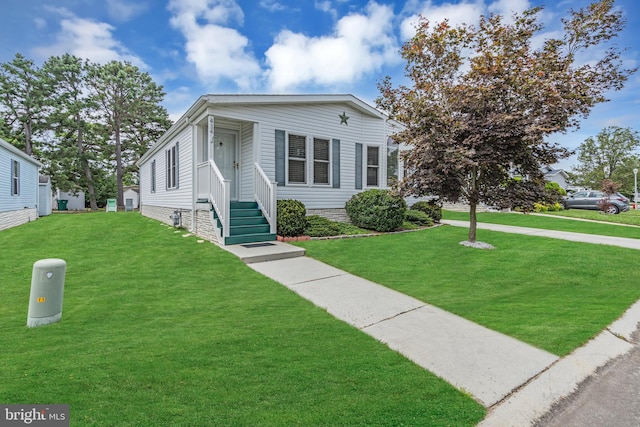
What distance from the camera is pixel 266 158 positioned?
9555 mm

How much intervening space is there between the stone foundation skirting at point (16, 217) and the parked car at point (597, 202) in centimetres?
2791

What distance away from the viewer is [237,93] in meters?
8.84

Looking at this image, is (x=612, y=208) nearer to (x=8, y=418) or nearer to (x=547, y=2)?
(x=547, y=2)

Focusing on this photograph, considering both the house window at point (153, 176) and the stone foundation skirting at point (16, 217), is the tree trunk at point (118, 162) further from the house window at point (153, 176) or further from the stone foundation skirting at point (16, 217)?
the house window at point (153, 176)

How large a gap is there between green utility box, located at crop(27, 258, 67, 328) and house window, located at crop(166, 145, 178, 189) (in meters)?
8.37

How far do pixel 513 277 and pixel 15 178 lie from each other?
18.3 m

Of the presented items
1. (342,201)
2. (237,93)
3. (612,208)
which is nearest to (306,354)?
(237,93)

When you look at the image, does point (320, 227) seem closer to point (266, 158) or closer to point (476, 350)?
point (266, 158)

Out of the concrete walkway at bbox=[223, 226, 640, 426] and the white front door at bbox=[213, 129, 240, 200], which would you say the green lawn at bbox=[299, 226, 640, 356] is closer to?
the concrete walkway at bbox=[223, 226, 640, 426]

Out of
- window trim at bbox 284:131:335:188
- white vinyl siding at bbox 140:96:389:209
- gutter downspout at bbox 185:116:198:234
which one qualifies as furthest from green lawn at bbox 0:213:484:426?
window trim at bbox 284:131:335:188

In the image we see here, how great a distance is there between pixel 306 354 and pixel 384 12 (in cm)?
1130

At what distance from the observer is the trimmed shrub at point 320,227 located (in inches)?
356

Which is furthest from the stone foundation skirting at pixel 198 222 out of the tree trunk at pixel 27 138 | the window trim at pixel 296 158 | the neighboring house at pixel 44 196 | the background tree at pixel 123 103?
the tree trunk at pixel 27 138

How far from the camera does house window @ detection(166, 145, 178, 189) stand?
37.6 ft
